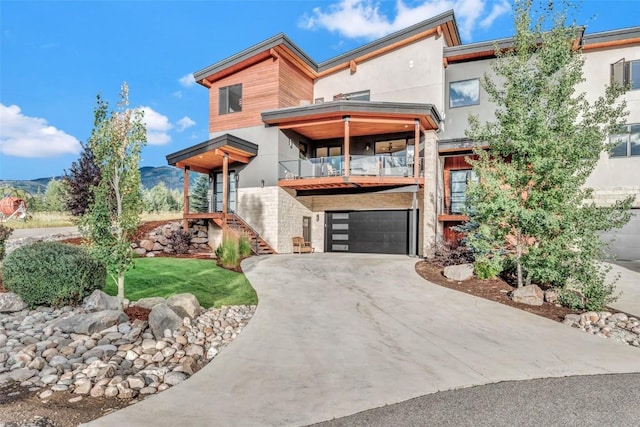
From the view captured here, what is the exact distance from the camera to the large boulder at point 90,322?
5207 millimetres

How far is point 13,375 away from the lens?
12.9ft

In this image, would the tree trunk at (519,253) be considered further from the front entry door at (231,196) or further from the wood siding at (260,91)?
the front entry door at (231,196)

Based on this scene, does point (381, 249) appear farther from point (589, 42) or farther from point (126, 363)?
point (126, 363)

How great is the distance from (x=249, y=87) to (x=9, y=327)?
46.5ft

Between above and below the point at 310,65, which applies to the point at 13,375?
below

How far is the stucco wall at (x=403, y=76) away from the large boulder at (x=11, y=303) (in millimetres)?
15703

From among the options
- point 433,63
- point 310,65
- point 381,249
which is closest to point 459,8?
point 433,63

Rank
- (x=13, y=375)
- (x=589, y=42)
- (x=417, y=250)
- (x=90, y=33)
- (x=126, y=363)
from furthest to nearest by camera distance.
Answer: (x=90, y=33), (x=417, y=250), (x=589, y=42), (x=126, y=363), (x=13, y=375)

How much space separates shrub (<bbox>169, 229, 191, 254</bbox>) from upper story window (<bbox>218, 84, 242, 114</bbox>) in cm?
659

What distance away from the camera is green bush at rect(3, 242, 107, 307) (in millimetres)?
6422

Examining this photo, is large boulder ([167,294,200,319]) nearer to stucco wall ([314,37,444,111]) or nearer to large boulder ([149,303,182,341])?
large boulder ([149,303,182,341])

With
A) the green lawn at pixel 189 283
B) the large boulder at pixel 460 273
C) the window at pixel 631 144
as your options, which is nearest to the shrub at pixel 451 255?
the large boulder at pixel 460 273

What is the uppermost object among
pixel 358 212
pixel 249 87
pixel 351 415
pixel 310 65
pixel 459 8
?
pixel 459 8

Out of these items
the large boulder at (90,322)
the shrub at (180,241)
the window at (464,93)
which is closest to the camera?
the large boulder at (90,322)
